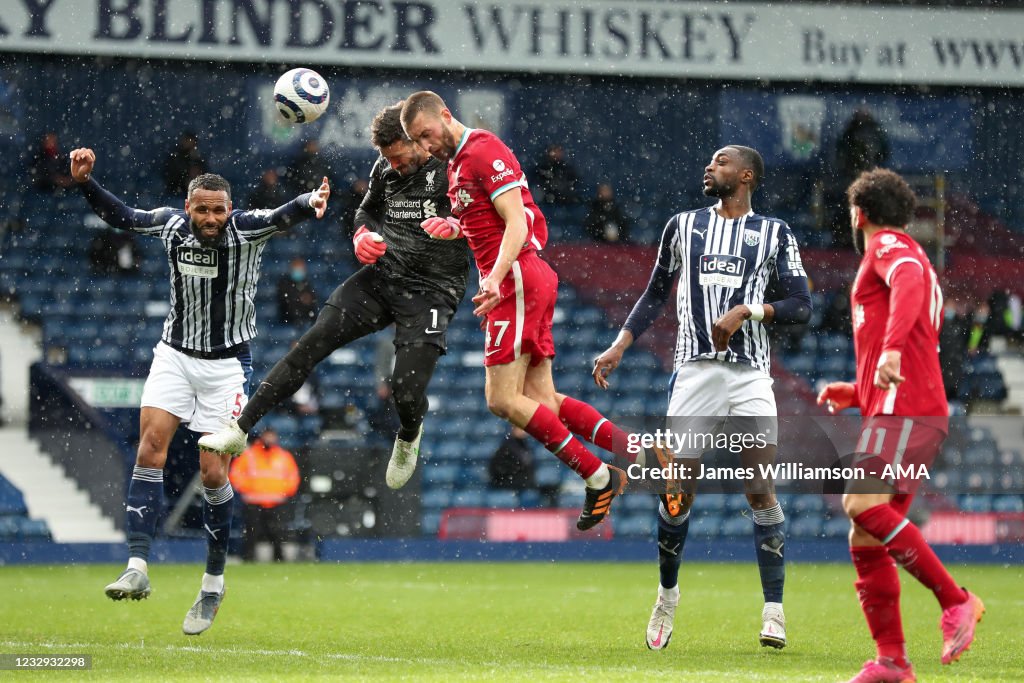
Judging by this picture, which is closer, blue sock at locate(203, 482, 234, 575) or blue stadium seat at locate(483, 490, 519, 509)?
blue sock at locate(203, 482, 234, 575)

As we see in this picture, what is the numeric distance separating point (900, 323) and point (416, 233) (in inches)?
120

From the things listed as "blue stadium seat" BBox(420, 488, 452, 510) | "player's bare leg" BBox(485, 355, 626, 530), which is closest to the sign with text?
"blue stadium seat" BBox(420, 488, 452, 510)

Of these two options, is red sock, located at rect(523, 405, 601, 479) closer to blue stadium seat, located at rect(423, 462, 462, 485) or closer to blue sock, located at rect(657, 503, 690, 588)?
blue sock, located at rect(657, 503, 690, 588)

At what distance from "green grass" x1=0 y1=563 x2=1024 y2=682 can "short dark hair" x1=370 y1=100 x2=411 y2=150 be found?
2.56m

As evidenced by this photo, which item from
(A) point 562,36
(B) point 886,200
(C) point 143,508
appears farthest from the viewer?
(A) point 562,36

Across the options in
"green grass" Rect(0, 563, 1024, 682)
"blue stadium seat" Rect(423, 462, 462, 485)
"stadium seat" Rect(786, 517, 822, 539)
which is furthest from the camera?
"blue stadium seat" Rect(423, 462, 462, 485)

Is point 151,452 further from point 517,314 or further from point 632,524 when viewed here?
point 632,524

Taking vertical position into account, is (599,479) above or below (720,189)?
below

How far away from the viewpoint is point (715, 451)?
7.43m

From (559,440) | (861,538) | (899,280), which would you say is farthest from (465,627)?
(899,280)

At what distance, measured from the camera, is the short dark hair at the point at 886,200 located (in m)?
5.57

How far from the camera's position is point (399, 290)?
7.44m

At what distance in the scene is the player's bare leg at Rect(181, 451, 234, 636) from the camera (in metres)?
7.49

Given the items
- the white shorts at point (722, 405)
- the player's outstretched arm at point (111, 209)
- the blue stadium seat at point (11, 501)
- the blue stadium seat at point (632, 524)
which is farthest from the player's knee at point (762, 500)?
the blue stadium seat at point (11, 501)
